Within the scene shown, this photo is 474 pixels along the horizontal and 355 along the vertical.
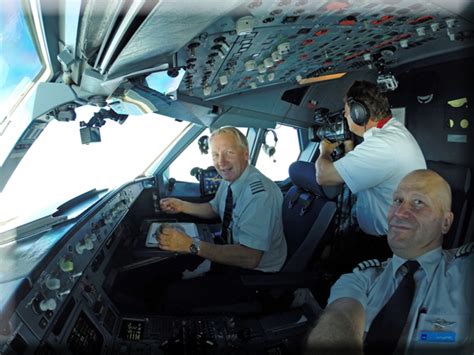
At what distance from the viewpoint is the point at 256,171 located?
Answer: 144 cm

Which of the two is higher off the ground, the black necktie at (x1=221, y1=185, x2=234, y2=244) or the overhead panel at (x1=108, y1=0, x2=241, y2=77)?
the overhead panel at (x1=108, y1=0, x2=241, y2=77)

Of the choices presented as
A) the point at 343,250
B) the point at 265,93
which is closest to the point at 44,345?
the point at 343,250

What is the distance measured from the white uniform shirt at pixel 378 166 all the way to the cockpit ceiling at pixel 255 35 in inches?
15.0

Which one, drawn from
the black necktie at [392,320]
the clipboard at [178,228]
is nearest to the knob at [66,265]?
the clipboard at [178,228]

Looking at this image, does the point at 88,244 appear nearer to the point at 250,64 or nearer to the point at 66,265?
the point at 66,265

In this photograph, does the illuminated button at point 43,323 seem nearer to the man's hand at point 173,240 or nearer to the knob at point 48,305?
the knob at point 48,305

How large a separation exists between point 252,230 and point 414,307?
2.39 feet

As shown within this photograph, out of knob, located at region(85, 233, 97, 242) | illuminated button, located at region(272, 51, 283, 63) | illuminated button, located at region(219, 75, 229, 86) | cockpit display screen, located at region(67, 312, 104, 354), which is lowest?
cockpit display screen, located at region(67, 312, 104, 354)

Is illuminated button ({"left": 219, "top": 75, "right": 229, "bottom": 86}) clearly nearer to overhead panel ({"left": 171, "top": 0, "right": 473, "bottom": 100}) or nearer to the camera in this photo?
overhead panel ({"left": 171, "top": 0, "right": 473, "bottom": 100})

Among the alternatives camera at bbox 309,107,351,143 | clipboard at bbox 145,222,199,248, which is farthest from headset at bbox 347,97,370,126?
clipboard at bbox 145,222,199,248

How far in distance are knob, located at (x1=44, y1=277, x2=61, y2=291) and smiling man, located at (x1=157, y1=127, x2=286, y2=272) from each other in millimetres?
540

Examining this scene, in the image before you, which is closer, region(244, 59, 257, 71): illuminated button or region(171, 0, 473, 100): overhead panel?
region(171, 0, 473, 100): overhead panel

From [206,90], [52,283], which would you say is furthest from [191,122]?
[52,283]

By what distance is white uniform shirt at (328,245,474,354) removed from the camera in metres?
0.64
